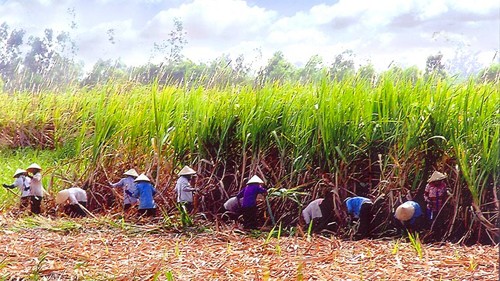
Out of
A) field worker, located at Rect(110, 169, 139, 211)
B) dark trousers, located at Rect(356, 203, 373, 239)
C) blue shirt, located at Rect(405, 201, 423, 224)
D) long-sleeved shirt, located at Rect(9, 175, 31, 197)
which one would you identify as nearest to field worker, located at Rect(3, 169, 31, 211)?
long-sleeved shirt, located at Rect(9, 175, 31, 197)

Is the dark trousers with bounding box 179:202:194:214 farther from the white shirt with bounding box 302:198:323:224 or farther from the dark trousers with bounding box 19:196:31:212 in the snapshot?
the dark trousers with bounding box 19:196:31:212

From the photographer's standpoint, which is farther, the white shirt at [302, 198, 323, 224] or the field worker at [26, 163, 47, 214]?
the field worker at [26, 163, 47, 214]

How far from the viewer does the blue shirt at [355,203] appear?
1.31 meters

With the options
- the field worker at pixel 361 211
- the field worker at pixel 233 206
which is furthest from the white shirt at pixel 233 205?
the field worker at pixel 361 211

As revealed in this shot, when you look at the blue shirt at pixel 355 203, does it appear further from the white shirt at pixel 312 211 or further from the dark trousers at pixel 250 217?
the dark trousers at pixel 250 217

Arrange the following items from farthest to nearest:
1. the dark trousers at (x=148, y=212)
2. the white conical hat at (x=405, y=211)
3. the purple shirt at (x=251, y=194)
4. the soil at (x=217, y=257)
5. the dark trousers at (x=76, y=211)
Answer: the dark trousers at (x=76, y=211) → the dark trousers at (x=148, y=212) → the purple shirt at (x=251, y=194) → the white conical hat at (x=405, y=211) → the soil at (x=217, y=257)

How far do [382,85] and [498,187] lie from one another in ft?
1.14

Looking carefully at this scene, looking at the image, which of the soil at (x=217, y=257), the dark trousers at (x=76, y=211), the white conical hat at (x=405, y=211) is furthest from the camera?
the dark trousers at (x=76, y=211)

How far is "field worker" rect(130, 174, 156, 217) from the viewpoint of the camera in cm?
147

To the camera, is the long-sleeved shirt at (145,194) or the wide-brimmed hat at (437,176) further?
the long-sleeved shirt at (145,194)

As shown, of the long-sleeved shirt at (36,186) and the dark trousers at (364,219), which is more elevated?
the long-sleeved shirt at (36,186)

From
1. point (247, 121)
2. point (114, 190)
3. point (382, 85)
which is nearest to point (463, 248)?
point (382, 85)

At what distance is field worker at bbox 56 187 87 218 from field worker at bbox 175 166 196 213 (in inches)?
10.4

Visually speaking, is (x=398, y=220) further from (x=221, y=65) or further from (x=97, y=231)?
(x=221, y=65)
